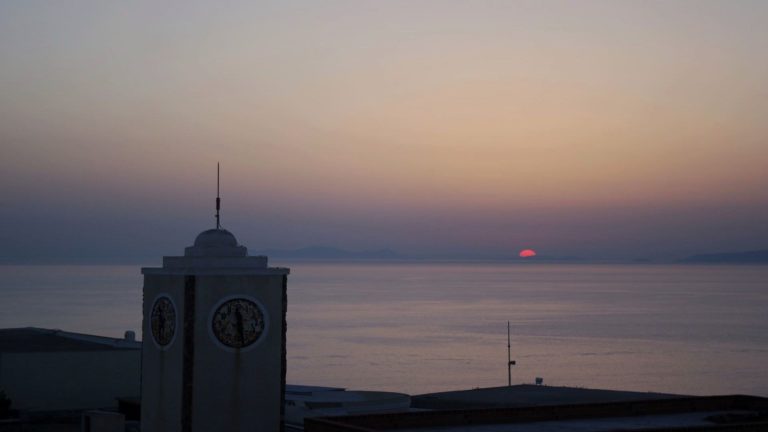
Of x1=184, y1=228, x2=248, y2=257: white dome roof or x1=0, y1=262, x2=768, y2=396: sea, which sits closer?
x1=184, y1=228, x2=248, y2=257: white dome roof

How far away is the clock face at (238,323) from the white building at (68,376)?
20611 mm

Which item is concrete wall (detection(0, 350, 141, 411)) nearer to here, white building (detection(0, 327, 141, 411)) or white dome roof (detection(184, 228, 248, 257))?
white building (detection(0, 327, 141, 411))

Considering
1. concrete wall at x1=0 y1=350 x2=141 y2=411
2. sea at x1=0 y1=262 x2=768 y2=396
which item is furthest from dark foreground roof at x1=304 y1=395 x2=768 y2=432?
sea at x1=0 y1=262 x2=768 y2=396

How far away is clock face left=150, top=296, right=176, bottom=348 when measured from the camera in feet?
91.9

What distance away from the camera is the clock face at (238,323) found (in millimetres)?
27688

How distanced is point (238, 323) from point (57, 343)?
26.6 metres

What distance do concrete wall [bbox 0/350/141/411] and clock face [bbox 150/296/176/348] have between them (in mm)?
18958

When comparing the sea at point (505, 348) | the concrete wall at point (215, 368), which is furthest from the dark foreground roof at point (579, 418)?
the sea at point (505, 348)

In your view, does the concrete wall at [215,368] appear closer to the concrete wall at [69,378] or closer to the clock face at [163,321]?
the clock face at [163,321]

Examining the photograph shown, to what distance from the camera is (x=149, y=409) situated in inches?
1137

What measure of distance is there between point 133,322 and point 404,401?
5419 inches

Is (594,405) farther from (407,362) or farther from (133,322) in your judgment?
(133,322)

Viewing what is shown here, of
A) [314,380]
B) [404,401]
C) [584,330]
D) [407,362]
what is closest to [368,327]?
[584,330]

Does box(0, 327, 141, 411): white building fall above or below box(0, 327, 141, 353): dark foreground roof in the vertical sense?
below
